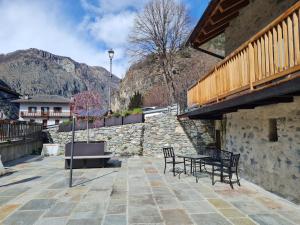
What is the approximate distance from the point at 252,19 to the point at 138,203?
5774mm

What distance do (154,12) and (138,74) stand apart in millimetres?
10701

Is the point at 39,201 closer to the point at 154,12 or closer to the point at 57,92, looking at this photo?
the point at 154,12

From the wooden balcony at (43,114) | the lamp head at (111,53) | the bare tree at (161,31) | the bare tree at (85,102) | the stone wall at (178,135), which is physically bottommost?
the stone wall at (178,135)

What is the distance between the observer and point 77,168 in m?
9.21

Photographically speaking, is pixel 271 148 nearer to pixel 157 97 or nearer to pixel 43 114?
pixel 157 97

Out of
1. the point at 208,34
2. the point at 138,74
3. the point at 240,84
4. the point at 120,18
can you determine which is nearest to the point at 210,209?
the point at 240,84

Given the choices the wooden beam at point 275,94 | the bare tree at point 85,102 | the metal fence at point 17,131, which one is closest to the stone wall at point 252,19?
the wooden beam at point 275,94

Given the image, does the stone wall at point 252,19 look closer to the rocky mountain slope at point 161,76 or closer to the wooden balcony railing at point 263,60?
the wooden balcony railing at point 263,60

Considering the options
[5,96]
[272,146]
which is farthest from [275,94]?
[5,96]

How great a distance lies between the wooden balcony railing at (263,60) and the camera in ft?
11.4

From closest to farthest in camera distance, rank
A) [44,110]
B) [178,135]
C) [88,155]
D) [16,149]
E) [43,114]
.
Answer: [88,155], [16,149], [178,135], [43,114], [44,110]

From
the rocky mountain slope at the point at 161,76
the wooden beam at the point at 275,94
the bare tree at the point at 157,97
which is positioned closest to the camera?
the wooden beam at the point at 275,94

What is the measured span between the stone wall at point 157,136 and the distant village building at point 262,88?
377 centimetres

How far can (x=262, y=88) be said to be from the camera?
4215 millimetres
